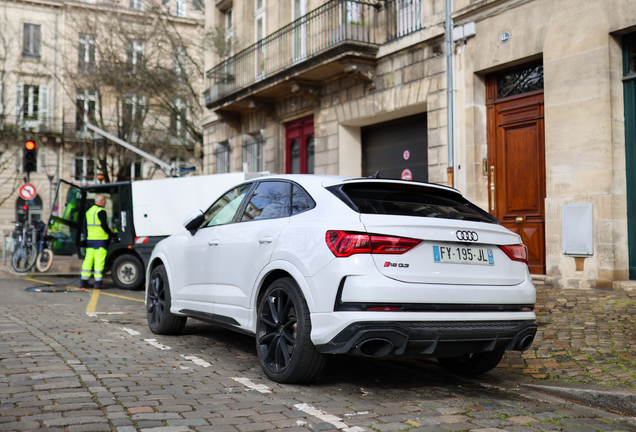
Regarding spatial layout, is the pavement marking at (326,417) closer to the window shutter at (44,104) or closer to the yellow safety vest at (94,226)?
the yellow safety vest at (94,226)

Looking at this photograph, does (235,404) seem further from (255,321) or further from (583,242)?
(583,242)

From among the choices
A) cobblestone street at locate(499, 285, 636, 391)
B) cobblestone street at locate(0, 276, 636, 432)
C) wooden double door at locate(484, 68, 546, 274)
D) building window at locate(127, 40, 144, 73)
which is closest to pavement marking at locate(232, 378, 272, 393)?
cobblestone street at locate(0, 276, 636, 432)

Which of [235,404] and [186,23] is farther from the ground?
[186,23]

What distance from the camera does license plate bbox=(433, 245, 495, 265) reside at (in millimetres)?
4484

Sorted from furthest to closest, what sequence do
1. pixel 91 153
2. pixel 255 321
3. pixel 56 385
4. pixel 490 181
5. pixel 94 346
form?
1. pixel 91 153
2. pixel 490 181
3. pixel 94 346
4. pixel 255 321
5. pixel 56 385

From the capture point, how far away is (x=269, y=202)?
5.61 meters

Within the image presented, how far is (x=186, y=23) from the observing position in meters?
30.3

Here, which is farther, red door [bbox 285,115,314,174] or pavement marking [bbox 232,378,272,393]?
red door [bbox 285,115,314,174]

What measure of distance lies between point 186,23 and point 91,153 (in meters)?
20.4

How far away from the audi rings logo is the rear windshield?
6.7 inches

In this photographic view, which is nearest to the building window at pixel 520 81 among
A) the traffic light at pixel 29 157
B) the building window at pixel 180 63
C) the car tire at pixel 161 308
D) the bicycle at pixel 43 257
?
the car tire at pixel 161 308

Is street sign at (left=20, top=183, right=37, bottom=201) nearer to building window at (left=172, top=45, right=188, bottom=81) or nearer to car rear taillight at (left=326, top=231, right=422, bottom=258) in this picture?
building window at (left=172, top=45, right=188, bottom=81)

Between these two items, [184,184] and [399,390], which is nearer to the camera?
[399,390]

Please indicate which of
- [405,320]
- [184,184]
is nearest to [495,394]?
[405,320]
